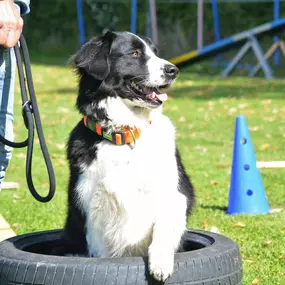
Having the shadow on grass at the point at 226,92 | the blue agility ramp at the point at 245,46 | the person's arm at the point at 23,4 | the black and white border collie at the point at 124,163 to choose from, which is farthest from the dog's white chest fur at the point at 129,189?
the blue agility ramp at the point at 245,46

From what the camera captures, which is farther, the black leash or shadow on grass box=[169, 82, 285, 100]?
shadow on grass box=[169, 82, 285, 100]

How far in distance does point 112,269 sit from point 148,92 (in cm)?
119

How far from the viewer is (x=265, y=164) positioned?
19.8 feet

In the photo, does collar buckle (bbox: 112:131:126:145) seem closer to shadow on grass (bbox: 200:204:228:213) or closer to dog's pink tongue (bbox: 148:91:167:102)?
dog's pink tongue (bbox: 148:91:167:102)

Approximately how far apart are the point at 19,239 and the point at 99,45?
1.18m

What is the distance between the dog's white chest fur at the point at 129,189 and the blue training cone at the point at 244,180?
2.43m

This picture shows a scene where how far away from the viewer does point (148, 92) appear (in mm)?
3977

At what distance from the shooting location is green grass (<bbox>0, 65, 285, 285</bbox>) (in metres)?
5.49

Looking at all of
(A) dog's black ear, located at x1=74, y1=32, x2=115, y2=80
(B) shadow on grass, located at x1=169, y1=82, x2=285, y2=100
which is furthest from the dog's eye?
(B) shadow on grass, located at x1=169, y1=82, x2=285, y2=100

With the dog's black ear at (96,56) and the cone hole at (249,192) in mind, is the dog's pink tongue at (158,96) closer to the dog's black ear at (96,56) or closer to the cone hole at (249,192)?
the dog's black ear at (96,56)

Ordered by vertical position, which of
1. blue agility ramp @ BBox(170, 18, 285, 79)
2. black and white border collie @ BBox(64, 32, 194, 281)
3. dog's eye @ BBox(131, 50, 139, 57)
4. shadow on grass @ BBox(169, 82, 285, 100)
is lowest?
shadow on grass @ BBox(169, 82, 285, 100)

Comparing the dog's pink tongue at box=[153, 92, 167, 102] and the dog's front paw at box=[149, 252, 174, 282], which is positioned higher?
the dog's pink tongue at box=[153, 92, 167, 102]

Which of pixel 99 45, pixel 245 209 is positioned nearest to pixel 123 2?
pixel 245 209

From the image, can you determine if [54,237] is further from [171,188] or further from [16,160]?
[16,160]
